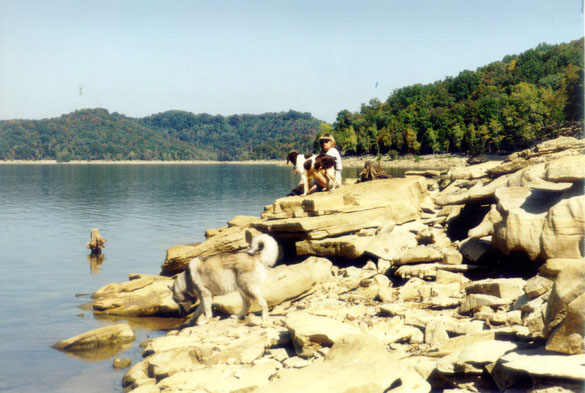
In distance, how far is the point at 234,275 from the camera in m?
11.5

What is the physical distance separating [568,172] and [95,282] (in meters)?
18.2

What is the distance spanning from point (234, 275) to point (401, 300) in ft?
12.8

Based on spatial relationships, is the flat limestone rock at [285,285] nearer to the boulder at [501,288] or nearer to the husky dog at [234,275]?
the husky dog at [234,275]

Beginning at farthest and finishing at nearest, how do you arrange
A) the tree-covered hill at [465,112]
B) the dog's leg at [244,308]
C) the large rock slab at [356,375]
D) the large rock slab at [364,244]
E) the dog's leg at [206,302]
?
the tree-covered hill at [465,112], the large rock slab at [364,244], the dog's leg at [206,302], the dog's leg at [244,308], the large rock slab at [356,375]

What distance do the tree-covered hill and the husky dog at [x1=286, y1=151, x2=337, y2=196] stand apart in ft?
259

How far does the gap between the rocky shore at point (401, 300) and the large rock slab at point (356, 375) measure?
2 cm

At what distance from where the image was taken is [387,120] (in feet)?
548

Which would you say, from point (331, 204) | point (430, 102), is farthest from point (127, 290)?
point (430, 102)

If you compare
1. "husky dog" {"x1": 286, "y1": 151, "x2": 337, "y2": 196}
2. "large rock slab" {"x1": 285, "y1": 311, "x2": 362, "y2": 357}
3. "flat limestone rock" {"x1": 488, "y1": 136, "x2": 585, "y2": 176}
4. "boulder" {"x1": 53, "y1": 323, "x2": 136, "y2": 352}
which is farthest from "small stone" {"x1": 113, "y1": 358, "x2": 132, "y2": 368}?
"flat limestone rock" {"x1": 488, "y1": 136, "x2": 585, "y2": 176}

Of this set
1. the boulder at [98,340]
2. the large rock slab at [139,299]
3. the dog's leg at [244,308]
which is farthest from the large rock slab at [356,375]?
the large rock slab at [139,299]

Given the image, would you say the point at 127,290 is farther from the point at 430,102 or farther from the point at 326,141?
the point at 430,102

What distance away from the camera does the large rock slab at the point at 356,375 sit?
6178 millimetres

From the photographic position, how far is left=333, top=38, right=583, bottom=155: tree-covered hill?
4582 inches

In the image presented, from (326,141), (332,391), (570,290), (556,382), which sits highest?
(326,141)
